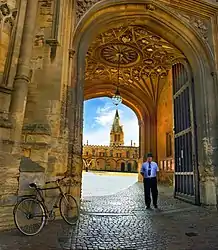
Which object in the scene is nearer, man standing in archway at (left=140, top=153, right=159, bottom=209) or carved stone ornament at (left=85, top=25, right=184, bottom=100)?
man standing in archway at (left=140, top=153, right=159, bottom=209)

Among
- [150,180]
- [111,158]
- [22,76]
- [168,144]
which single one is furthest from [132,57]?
[111,158]

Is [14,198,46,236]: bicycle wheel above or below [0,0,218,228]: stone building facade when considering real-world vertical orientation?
below

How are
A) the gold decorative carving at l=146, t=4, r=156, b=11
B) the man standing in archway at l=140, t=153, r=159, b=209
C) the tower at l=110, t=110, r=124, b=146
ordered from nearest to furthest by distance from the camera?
the man standing in archway at l=140, t=153, r=159, b=209 → the gold decorative carving at l=146, t=4, r=156, b=11 → the tower at l=110, t=110, r=124, b=146

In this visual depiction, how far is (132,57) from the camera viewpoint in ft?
42.5

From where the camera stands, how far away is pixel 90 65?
1420 cm

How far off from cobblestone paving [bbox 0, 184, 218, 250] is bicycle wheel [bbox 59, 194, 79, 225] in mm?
147

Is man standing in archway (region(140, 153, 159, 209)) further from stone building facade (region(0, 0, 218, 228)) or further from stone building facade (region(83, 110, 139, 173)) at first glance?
stone building facade (region(83, 110, 139, 173))

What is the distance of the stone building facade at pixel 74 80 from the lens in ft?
14.9

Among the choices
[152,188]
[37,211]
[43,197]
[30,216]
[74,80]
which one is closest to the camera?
[30,216]

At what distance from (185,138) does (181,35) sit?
127 inches

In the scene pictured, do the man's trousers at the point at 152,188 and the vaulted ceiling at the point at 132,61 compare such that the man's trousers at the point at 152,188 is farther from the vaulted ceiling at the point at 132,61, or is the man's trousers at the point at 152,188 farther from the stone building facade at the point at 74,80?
the vaulted ceiling at the point at 132,61

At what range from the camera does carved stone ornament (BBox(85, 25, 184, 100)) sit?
10506 mm

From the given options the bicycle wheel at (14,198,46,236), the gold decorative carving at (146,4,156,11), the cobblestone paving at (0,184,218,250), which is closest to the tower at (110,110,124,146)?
the gold decorative carving at (146,4,156,11)

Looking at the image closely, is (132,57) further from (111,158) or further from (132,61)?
(111,158)
